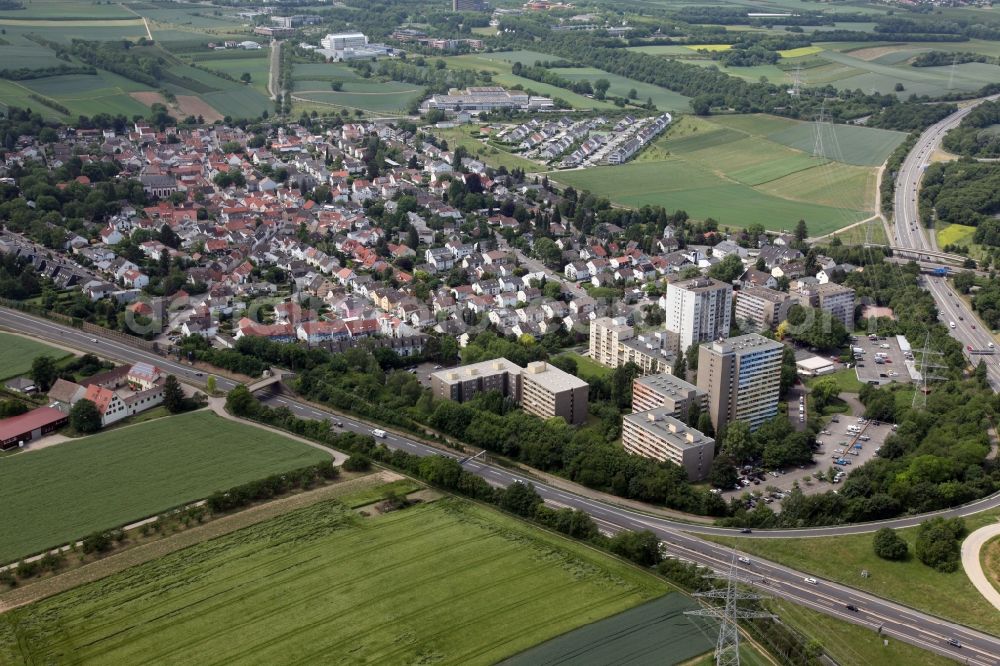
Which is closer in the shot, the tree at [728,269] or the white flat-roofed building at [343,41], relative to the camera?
the tree at [728,269]

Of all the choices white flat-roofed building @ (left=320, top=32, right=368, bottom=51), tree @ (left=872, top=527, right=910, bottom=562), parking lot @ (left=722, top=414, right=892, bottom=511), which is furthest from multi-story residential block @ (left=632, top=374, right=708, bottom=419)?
white flat-roofed building @ (left=320, top=32, right=368, bottom=51)

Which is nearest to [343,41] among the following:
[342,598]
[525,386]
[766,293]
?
[766,293]

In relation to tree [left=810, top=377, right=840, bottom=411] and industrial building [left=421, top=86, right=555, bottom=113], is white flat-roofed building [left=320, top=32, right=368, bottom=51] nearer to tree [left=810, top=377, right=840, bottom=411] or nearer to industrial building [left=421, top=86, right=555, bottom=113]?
industrial building [left=421, top=86, right=555, bottom=113]

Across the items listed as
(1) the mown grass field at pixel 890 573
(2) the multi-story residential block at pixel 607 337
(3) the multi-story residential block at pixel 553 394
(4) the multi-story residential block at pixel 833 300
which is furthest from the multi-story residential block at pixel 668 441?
(4) the multi-story residential block at pixel 833 300

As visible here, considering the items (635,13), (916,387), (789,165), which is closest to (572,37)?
(635,13)

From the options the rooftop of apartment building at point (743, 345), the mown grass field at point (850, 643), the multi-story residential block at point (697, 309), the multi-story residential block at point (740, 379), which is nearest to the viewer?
the mown grass field at point (850, 643)

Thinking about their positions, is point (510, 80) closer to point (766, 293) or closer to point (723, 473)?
point (766, 293)

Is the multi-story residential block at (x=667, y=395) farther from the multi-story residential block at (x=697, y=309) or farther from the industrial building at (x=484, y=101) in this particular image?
the industrial building at (x=484, y=101)
